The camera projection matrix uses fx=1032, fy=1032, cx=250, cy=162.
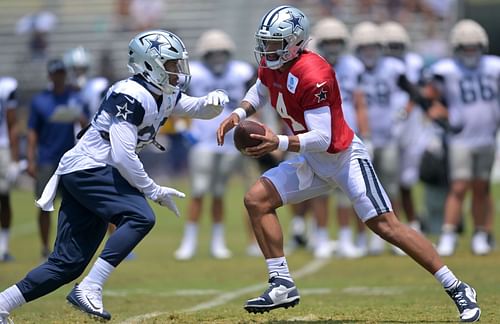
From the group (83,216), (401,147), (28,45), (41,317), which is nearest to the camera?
(83,216)

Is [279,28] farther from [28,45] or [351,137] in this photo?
[28,45]

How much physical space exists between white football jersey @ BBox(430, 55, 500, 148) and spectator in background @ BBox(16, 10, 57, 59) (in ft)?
43.8

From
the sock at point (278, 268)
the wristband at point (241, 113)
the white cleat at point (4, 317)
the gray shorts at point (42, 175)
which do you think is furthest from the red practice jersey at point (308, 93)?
the gray shorts at point (42, 175)

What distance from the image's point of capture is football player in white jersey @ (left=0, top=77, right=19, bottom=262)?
10977 millimetres

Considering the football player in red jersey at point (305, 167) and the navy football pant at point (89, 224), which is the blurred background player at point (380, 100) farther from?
the navy football pant at point (89, 224)

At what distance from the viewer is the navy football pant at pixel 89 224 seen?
19.9ft

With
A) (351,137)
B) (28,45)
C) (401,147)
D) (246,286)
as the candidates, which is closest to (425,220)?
(401,147)

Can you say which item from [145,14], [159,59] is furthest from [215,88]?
[145,14]

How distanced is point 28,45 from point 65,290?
14.8m

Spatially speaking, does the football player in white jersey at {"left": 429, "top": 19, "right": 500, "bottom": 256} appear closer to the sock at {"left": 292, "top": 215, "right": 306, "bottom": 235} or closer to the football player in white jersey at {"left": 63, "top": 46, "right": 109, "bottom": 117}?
the sock at {"left": 292, "top": 215, "right": 306, "bottom": 235}

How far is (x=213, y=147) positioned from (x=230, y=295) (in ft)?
9.82

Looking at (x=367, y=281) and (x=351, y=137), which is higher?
(x=351, y=137)

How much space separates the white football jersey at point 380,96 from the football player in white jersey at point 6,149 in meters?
3.75

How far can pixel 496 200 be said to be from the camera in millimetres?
16984
